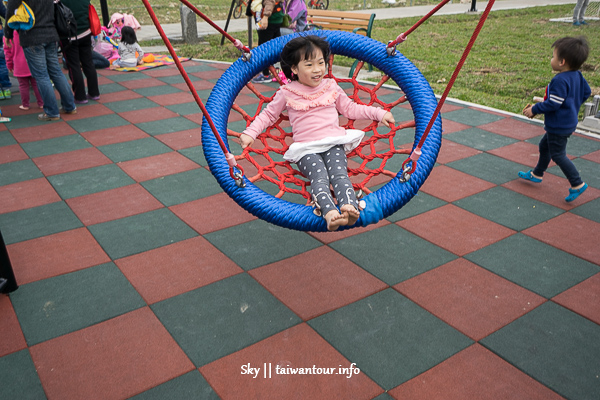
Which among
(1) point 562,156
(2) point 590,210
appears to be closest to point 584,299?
(2) point 590,210

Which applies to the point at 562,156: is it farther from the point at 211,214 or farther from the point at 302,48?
the point at 211,214

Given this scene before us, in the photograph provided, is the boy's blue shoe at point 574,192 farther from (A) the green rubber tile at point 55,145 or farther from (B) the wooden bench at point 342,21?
(B) the wooden bench at point 342,21

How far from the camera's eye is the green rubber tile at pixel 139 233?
10.6 feet

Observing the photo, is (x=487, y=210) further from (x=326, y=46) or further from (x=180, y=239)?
(x=180, y=239)

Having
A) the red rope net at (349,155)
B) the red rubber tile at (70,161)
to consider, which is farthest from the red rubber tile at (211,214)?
the red rubber tile at (70,161)

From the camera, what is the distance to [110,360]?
7.64 ft

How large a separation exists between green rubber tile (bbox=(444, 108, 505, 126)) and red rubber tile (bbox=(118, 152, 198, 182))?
306 centimetres

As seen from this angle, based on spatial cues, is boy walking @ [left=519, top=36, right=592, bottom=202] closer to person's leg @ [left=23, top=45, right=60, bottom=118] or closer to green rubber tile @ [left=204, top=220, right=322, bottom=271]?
green rubber tile @ [left=204, top=220, right=322, bottom=271]

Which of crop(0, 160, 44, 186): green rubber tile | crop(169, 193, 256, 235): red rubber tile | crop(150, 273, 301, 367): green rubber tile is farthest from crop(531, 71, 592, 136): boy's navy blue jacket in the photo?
crop(0, 160, 44, 186): green rubber tile

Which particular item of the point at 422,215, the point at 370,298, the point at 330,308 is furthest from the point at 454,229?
the point at 330,308

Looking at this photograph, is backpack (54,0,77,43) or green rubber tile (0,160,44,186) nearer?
green rubber tile (0,160,44,186)

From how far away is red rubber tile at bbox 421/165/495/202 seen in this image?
3973 millimetres

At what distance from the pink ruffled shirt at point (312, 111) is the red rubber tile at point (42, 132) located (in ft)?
10.5

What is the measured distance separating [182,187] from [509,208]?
253 cm
